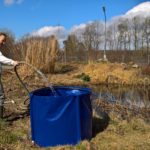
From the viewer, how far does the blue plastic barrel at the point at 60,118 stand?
657 centimetres

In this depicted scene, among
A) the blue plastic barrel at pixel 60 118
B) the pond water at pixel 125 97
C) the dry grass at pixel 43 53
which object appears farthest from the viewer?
the dry grass at pixel 43 53

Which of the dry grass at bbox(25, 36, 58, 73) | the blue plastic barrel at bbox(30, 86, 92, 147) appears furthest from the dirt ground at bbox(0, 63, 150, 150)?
the dry grass at bbox(25, 36, 58, 73)

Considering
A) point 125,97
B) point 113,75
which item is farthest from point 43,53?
point 125,97

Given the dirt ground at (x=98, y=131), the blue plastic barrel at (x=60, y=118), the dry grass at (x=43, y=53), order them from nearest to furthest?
the blue plastic barrel at (x=60, y=118), the dirt ground at (x=98, y=131), the dry grass at (x=43, y=53)

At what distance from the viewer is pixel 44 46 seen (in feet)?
71.1

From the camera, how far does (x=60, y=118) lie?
6.53 m

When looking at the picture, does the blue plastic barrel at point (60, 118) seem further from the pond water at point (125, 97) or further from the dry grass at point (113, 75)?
the dry grass at point (113, 75)

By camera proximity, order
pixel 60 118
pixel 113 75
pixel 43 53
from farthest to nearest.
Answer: pixel 43 53, pixel 113 75, pixel 60 118

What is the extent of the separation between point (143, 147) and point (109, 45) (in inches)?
1212

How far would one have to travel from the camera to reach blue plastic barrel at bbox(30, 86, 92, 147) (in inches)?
259

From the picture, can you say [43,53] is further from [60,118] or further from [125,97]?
[60,118]

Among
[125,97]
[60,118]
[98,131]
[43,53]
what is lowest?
[125,97]

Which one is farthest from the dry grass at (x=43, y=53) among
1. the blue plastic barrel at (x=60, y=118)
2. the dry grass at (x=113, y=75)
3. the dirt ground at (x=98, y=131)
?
the blue plastic barrel at (x=60, y=118)

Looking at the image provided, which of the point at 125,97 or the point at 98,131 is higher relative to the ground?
the point at 98,131
